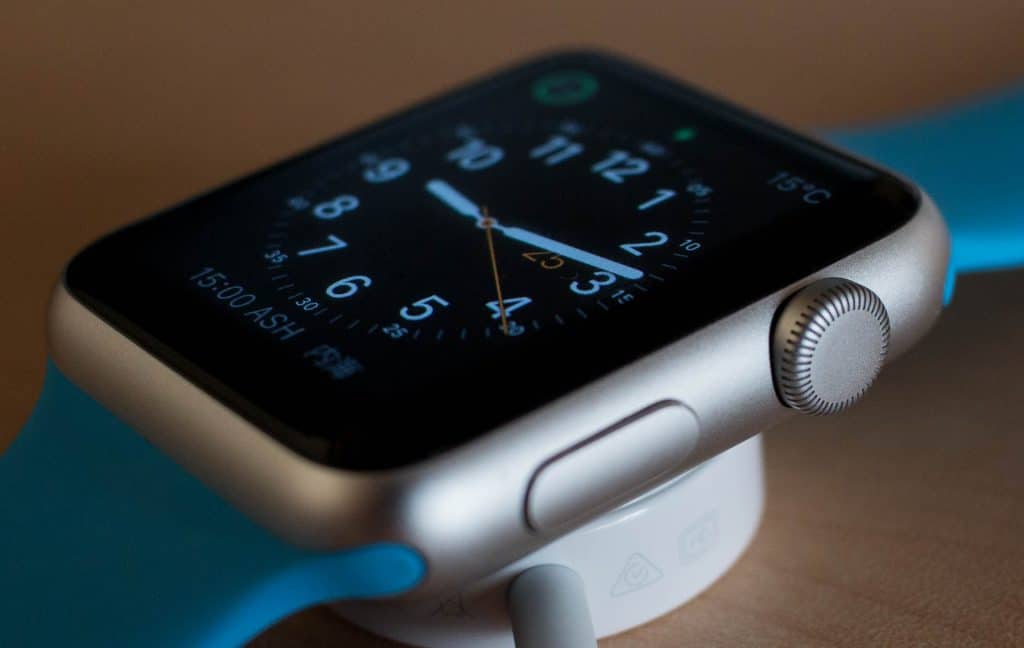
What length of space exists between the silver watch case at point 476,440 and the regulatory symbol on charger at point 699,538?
0.19ft

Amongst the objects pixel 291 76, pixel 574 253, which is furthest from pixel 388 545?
pixel 291 76

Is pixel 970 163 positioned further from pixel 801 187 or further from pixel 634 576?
pixel 634 576

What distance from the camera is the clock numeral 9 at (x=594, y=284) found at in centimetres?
49

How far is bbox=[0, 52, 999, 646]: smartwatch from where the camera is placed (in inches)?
16.9

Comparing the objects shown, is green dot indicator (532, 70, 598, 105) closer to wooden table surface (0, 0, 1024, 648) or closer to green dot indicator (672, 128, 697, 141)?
green dot indicator (672, 128, 697, 141)

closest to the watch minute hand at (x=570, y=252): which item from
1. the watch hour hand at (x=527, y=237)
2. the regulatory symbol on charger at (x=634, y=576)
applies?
the watch hour hand at (x=527, y=237)

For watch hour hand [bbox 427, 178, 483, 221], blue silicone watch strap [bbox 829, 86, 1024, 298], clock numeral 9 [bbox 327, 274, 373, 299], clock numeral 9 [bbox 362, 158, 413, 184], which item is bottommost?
blue silicone watch strap [bbox 829, 86, 1024, 298]

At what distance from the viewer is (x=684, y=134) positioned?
23.4 inches

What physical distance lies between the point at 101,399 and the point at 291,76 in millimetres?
368

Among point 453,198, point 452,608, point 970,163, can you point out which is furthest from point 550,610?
point 970,163

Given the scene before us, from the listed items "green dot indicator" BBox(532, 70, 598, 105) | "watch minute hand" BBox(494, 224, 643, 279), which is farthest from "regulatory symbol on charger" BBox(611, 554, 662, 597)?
"green dot indicator" BBox(532, 70, 598, 105)

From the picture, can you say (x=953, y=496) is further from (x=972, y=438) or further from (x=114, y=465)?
(x=114, y=465)

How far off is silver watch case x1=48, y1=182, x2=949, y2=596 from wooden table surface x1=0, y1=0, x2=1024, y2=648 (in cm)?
9

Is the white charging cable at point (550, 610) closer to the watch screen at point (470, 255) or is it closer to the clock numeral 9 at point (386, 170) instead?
the watch screen at point (470, 255)
